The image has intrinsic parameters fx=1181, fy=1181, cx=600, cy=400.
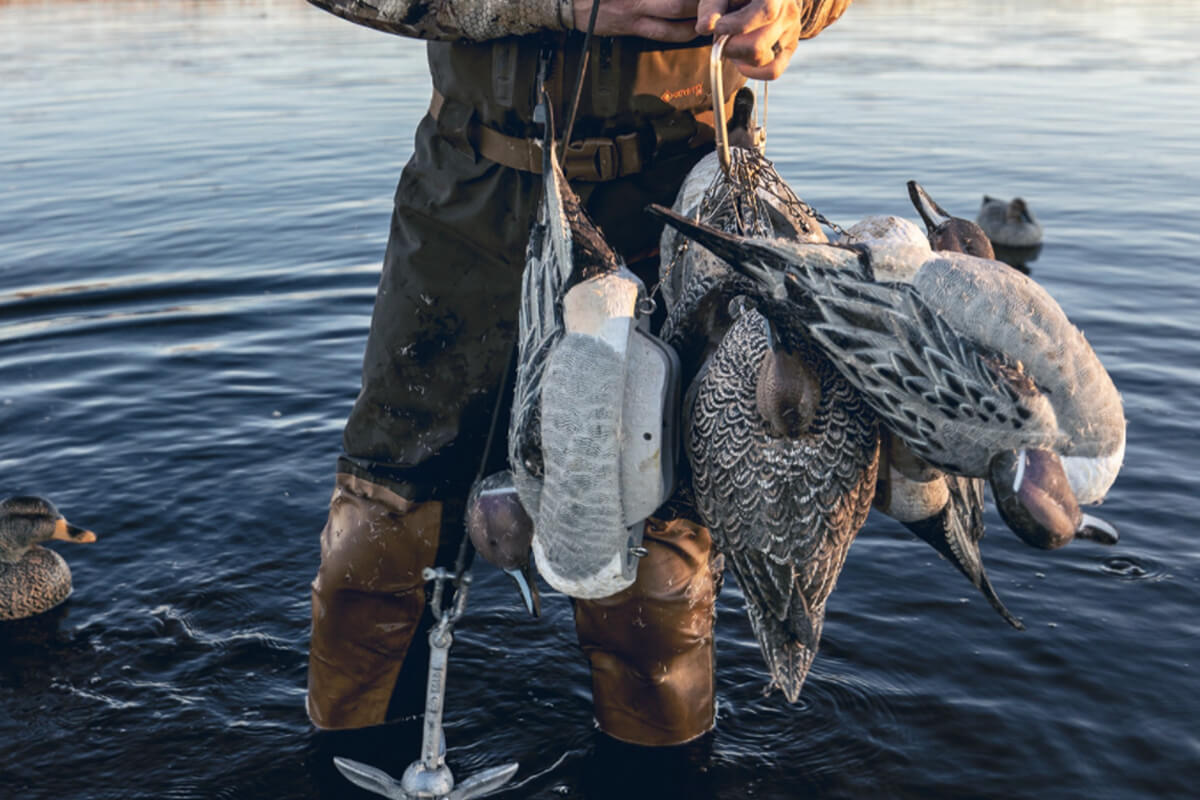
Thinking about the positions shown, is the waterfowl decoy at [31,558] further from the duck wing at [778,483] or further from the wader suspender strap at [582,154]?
the duck wing at [778,483]

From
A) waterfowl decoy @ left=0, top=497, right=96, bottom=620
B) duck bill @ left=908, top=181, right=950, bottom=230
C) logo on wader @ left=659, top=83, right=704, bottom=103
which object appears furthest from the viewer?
waterfowl decoy @ left=0, top=497, right=96, bottom=620

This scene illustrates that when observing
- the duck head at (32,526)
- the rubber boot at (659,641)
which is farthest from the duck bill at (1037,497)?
the duck head at (32,526)

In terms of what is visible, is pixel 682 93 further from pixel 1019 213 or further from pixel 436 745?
pixel 1019 213

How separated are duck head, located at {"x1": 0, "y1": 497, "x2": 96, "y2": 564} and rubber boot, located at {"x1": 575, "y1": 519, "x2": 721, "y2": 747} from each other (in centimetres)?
321

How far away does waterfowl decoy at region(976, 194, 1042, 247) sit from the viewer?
1093cm

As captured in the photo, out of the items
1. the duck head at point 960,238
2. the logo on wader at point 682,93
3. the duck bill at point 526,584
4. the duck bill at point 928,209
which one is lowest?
the duck bill at point 526,584

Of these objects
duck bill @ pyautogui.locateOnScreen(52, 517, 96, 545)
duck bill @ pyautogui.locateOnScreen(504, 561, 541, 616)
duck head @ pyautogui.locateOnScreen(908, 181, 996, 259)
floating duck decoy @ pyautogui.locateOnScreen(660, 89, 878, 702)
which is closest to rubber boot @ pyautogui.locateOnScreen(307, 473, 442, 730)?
duck bill @ pyautogui.locateOnScreen(504, 561, 541, 616)

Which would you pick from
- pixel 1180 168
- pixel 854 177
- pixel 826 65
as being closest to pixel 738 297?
pixel 854 177

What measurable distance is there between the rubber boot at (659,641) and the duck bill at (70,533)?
318cm

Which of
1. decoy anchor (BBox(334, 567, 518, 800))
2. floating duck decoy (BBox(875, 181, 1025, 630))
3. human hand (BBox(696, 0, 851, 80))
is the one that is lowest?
decoy anchor (BBox(334, 567, 518, 800))

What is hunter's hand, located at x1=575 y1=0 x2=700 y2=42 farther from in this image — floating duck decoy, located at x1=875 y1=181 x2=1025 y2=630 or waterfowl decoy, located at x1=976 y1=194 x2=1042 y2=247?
waterfowl decoy, located at x1=976 y1=194 x2=1042 y2=247

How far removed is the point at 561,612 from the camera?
5.22 m

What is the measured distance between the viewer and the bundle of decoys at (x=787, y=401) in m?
2.08

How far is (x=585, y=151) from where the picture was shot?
3.11 meters
